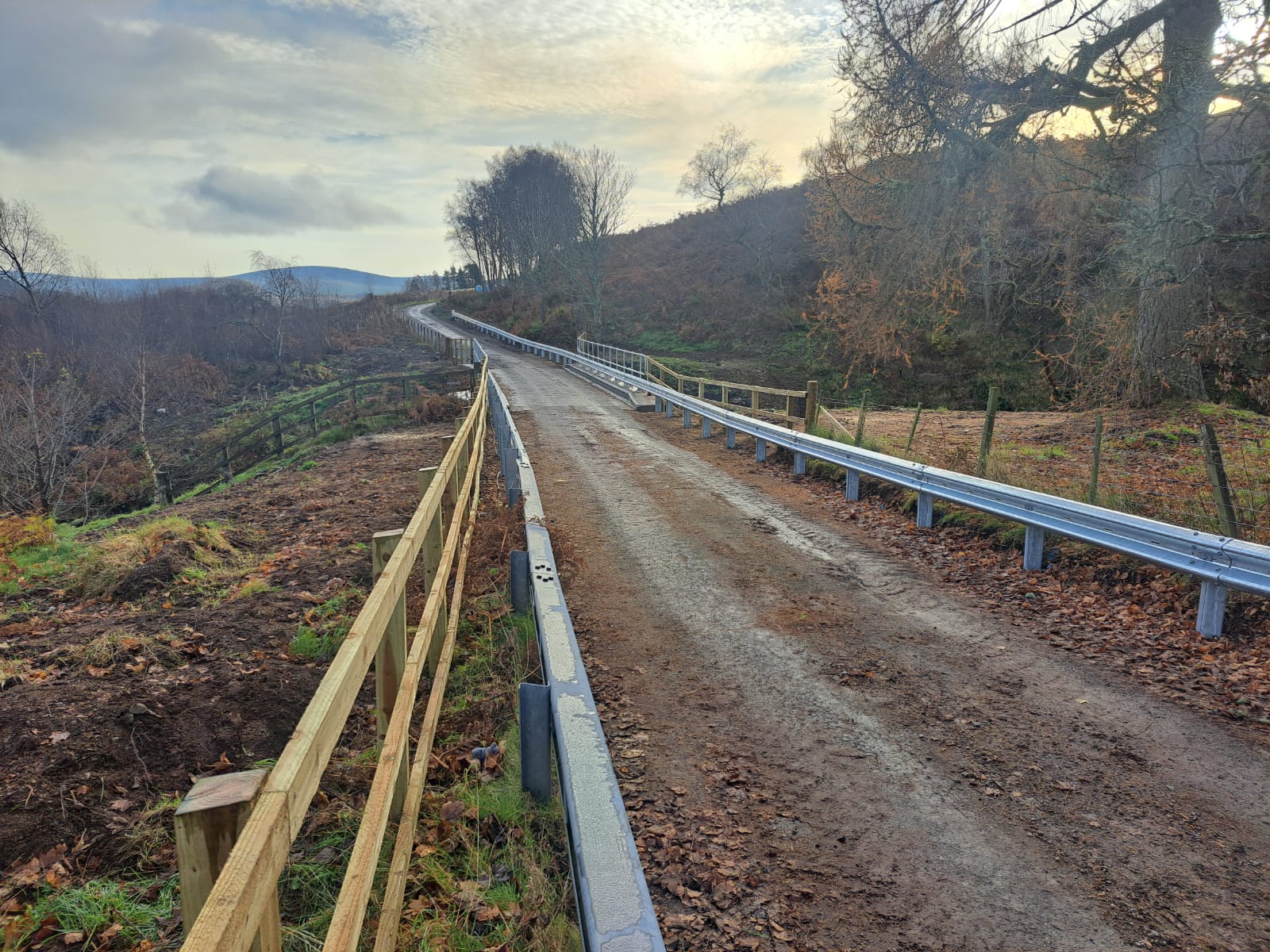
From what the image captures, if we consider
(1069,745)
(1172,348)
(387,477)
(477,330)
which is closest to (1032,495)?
(1069,745)

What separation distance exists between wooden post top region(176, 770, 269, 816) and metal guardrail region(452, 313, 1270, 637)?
20.5 ft

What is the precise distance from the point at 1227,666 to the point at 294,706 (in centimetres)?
651

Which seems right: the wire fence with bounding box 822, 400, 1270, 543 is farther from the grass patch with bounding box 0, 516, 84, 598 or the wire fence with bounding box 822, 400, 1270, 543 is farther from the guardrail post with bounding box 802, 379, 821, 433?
the grass patch with bounding box 0, 516, 84, 598

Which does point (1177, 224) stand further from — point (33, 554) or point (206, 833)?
point (33, 554)

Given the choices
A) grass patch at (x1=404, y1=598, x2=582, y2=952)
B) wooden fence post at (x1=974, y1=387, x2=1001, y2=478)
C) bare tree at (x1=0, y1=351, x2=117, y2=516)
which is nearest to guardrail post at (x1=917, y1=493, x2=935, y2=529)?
wooden fence post at (x1=974, y1=387, x2=1001, y2=478)

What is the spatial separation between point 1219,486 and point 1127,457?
5.38 m

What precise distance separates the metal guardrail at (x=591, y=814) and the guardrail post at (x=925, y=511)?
568cm

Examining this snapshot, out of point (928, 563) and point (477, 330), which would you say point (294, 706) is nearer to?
point (928, 563)

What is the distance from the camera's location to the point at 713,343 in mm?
41625

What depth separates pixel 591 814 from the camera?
263 cm

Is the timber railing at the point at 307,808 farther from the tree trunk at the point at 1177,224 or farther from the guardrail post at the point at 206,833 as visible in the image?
the tree trunk at the point at 1177,224

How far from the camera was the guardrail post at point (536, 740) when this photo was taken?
338 cm

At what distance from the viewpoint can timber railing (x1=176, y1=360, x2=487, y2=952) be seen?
4.58 feet

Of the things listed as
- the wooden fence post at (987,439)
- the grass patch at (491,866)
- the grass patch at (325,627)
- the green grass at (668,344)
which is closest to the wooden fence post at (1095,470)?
the wooden fence post at (987,439)
